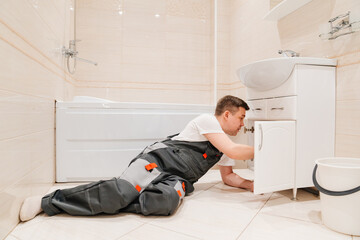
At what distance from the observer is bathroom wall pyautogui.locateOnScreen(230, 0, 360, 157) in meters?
1.29

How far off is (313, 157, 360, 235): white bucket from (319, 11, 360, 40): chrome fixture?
777mm

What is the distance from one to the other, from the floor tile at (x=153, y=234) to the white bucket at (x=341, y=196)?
2.01 feet

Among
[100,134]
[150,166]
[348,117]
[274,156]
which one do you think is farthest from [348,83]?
[100,134]

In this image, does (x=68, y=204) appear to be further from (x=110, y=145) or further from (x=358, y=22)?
(x=358, y=22)

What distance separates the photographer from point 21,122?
3.52 feet

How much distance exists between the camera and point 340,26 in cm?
132

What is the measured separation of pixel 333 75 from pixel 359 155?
18.9 inches

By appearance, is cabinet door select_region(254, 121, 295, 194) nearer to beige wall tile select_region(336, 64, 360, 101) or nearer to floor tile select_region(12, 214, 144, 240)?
beige wall tile select_region(336, 64, 360, 101)

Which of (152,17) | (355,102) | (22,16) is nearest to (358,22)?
(355,102)

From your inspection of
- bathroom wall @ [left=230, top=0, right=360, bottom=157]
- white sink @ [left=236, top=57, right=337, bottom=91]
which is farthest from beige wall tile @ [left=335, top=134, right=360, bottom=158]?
white sink @ [left=236, top=57, right=337, bottom=91]

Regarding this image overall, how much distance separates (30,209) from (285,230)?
114cm

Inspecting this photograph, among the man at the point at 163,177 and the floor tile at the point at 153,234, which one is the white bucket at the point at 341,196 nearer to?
the man at the point at 163,177

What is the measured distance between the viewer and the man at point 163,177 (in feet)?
3.55

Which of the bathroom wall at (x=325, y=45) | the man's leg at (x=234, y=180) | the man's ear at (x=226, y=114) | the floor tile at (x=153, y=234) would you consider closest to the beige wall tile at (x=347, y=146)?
the bathroom wall at (x=325, y=45)
